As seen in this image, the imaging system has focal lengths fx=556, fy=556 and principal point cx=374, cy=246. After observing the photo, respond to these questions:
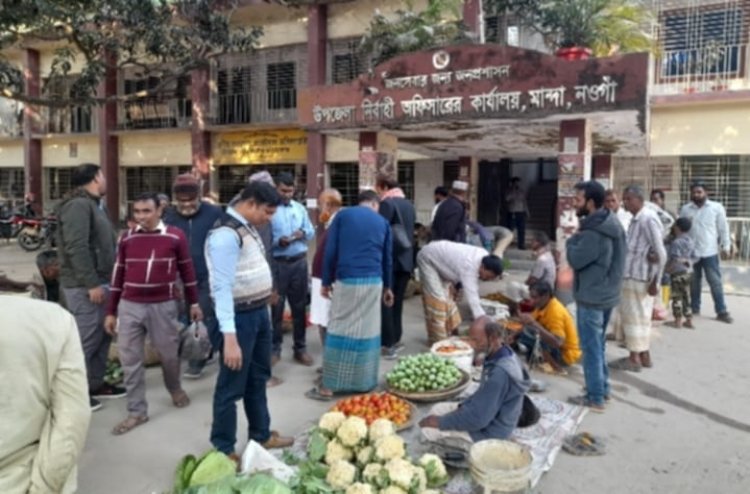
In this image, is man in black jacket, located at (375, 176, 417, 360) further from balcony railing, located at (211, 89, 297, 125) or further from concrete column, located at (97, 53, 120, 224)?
concrete column, located at (97, 53, 120, 224)

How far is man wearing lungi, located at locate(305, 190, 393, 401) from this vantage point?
4418 mm

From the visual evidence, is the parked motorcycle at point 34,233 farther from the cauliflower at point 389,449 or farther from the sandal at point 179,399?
the cauliflower at point 389,449

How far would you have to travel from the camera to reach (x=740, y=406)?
14.9 feet

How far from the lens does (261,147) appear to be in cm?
1575

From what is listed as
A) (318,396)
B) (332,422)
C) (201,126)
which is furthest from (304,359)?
(201,126)

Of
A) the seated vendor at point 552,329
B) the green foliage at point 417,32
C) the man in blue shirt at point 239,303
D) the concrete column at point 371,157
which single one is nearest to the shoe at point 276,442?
the man in blue shirt at point 239,303

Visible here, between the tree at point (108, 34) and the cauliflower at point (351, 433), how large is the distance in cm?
698

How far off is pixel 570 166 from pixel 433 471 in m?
4.93

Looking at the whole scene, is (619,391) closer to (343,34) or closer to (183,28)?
(183,28)

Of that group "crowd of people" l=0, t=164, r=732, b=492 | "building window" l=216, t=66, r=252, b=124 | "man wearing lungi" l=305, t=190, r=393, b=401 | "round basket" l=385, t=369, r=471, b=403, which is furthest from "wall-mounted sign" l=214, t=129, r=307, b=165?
"round basket" l=385, t=369, r=471, b=403

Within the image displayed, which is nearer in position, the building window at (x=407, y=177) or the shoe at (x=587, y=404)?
the shoe at (x=587, y=404)

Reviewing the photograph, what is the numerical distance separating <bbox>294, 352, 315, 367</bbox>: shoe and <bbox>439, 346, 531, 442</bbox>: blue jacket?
93.8 inches

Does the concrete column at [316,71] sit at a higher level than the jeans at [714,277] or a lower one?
higher

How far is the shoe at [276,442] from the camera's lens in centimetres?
358
